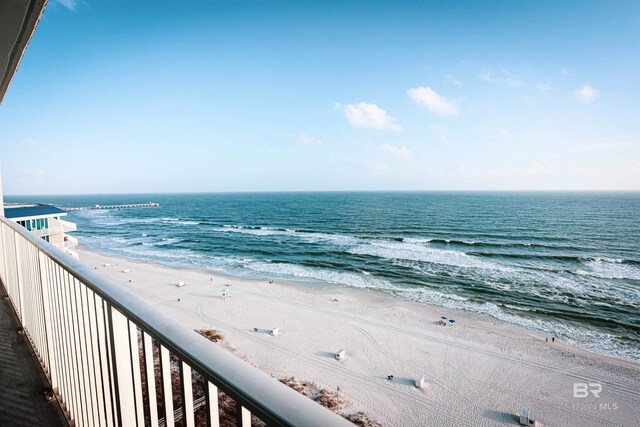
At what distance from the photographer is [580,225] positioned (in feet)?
174

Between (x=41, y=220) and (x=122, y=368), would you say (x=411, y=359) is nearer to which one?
(x=122, y=368)

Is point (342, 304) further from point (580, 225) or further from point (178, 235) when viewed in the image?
point (580, 225)

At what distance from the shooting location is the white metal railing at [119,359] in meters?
0.73

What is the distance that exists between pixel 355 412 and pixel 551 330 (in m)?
13.9

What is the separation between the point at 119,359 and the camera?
4.87 feet

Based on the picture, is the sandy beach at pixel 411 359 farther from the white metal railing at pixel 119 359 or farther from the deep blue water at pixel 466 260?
the white metal railing at pixel 119 359

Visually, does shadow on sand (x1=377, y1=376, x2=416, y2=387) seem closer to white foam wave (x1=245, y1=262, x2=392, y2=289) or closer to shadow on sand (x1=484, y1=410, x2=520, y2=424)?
shadow on sand (x1=484, y1=410, x2=520, y2=424)

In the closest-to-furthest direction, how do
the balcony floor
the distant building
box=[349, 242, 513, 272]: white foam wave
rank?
the balcony floor → the distant building → box=[349, 242, 513, 272]: white foam wave

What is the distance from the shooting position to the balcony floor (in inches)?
94.7

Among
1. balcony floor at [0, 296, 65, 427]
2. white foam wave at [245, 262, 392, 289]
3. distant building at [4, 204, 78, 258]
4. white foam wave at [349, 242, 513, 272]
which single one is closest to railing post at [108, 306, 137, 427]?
balcony floor at [0, 296, 65, 427]

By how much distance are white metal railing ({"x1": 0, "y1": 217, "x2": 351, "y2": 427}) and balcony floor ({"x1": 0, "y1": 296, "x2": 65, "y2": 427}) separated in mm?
97

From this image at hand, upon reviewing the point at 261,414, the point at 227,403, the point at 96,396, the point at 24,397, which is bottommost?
the point at 227,403

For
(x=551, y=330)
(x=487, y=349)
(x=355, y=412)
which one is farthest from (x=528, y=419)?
(x=551, y=330)

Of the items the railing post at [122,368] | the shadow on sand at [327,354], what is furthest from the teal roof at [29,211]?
the railing post at [122,368]
